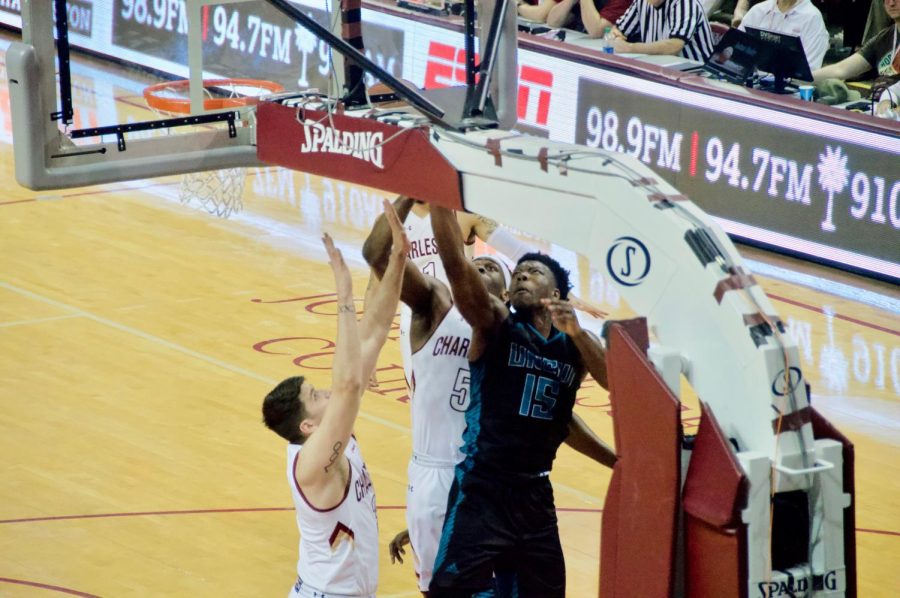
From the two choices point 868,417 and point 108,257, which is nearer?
point 868,417

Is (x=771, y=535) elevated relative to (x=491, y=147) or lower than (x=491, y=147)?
lower

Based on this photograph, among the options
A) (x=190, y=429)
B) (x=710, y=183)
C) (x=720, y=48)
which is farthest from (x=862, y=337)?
(x=190, y=429)

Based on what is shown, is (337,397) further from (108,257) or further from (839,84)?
(839,84)

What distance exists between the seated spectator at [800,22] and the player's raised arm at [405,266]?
318 inches

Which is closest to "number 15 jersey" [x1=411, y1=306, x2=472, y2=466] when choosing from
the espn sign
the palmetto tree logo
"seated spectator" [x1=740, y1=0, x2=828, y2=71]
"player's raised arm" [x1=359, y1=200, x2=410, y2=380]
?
"player's raised arm" [x1=359, y1=200, x2=410, y2=380]

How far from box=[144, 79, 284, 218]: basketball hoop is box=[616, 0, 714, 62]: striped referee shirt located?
6.15 m

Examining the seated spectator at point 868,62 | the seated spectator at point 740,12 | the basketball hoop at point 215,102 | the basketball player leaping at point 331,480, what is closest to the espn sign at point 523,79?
the seated spectator at point 740,12

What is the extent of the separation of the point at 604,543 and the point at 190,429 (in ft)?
18.0

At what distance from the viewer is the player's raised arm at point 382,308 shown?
535 centimetres

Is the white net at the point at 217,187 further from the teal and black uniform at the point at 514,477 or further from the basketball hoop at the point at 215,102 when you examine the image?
the teal and black uniform at the point at 514,477

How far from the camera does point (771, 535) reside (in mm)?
3826

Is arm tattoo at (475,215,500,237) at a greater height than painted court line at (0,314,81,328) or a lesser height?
greater

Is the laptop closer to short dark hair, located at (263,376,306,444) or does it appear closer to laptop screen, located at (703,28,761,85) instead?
laptop screen, located at (703,28,761,85)

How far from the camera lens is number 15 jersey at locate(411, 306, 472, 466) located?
6.48 meters
